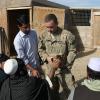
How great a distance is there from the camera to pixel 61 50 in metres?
6.52

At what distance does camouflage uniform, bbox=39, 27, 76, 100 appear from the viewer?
6.49m

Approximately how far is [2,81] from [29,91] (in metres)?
0.47

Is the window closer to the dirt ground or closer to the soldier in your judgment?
the dirt ground

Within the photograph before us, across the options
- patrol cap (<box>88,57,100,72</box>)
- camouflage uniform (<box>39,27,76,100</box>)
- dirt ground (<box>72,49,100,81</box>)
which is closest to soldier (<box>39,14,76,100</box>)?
camouflage uniform (<box>39,27,76,100</box>)

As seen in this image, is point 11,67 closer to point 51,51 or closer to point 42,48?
point 51,51

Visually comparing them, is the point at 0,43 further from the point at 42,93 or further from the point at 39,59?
the point at 42,93

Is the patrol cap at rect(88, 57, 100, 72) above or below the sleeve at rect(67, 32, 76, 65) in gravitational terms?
above

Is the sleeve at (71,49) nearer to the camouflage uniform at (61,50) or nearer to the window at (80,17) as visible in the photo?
the camouflage uniform at (61,50)

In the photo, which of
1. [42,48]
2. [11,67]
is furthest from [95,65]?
[42,48]

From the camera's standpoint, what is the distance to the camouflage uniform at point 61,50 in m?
6.49

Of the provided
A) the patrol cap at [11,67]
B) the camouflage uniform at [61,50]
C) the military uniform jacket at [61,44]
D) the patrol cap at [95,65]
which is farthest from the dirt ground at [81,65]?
the patrol cap at [95,65]

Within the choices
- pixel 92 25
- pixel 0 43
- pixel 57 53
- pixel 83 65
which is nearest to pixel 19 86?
pixel 57 53

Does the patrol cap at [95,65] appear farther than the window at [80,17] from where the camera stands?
No

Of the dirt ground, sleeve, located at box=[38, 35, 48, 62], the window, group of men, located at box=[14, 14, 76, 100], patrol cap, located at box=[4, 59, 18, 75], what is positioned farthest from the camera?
the window
